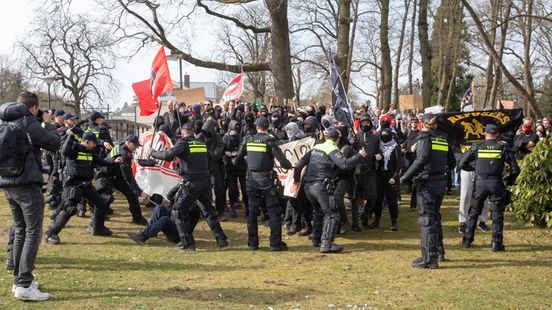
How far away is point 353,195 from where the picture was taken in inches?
439

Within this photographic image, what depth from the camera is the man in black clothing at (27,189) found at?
267 inches

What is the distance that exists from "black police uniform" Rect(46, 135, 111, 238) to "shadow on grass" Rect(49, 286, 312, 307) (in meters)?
3.00

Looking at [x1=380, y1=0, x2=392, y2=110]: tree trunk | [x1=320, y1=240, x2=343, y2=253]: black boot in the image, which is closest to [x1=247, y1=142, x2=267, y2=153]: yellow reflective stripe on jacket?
[x1=320, y1=240, x2=343, y2=253]: black boot

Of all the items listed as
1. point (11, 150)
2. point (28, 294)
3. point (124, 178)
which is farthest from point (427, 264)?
point (124, 178)

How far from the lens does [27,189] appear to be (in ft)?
22.6

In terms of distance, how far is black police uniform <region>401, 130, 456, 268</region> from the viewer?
28.0 ft

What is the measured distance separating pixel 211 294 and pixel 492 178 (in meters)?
5.03

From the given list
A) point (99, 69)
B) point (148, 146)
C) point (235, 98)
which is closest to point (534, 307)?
point (148, 146)

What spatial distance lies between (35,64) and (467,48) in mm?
33370

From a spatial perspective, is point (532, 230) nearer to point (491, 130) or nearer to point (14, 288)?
point (491, 130)

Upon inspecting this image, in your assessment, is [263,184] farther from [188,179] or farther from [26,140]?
[26,140]

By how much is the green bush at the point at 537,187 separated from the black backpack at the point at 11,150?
9.01m

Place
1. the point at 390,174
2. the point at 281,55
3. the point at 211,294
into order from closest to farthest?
the point at 211,294 < the point at 390,174 < the point at 281,55

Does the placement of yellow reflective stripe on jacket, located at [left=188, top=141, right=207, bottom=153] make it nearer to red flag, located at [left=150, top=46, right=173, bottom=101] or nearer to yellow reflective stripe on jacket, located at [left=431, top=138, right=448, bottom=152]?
red flag, located at [left=150, top=46, right=173, bottom=101]
